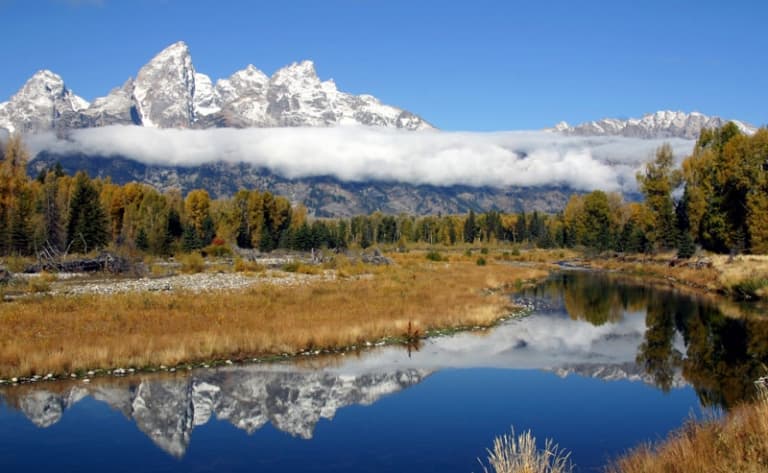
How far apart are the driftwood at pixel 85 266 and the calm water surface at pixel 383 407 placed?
37.0 metres

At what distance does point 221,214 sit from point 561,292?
10381cm

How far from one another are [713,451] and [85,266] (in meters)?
57.2

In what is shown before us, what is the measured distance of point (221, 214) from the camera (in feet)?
→ 476

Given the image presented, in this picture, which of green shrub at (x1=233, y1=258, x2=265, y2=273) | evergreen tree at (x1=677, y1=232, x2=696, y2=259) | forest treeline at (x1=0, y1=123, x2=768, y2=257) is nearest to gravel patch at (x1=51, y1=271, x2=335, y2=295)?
green shrub at (x1=233, y1=258, x2=265, y2=273)

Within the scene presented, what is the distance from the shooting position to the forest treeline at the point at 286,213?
213 ft

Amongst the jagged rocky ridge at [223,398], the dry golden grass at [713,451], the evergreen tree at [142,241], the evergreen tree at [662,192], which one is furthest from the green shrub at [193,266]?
the evergreen tree at [662,192]

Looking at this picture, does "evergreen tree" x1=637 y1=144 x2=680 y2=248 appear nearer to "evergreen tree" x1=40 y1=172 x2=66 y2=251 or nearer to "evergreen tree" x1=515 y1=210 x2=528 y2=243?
"evergreen tree" x1=40 y1=172 x2=66 y2=251

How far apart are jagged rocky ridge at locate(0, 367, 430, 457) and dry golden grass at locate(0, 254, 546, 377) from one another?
177 cm

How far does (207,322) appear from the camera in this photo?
28469 millimetres

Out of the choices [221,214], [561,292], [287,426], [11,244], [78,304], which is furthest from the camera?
[221,214]

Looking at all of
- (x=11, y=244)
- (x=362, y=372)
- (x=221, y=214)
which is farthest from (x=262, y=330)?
(x=221, y=214)

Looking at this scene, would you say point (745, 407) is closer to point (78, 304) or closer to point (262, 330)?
point (262, 330)

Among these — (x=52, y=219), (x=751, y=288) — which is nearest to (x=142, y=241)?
(x=52, y=219)

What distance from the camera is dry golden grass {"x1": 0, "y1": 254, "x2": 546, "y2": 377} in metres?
22.1
